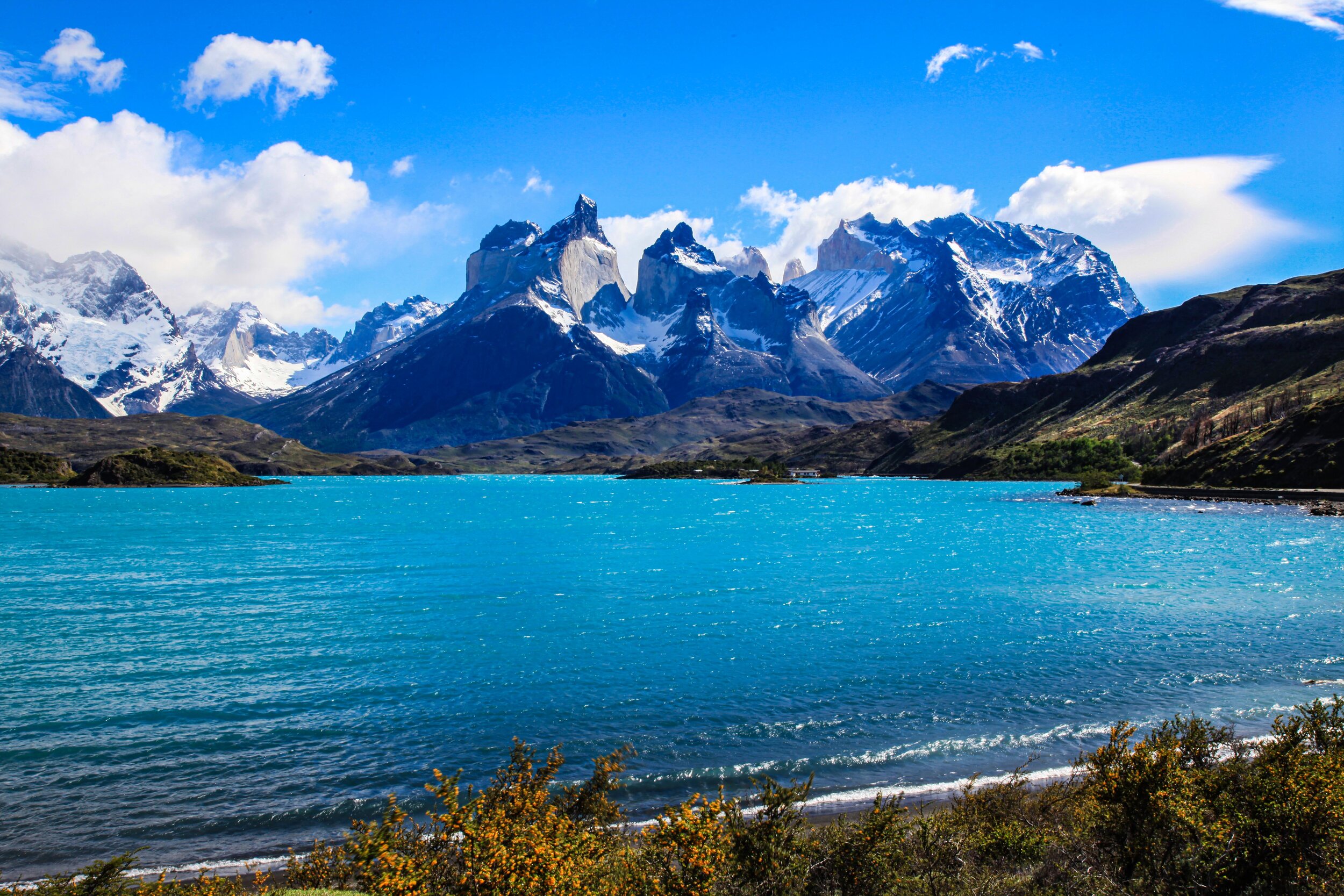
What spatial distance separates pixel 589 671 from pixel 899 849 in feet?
74.6

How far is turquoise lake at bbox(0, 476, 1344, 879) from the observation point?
80.0 ft

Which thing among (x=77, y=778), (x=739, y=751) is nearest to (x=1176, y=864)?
(x=739, y=751)

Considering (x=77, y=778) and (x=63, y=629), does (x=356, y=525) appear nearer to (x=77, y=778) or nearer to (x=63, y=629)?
(x=63, y=629)

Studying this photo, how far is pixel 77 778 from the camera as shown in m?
24.7

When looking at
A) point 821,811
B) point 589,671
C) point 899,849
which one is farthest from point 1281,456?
point 899,849

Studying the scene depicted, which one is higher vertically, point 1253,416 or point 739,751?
point 1253,416

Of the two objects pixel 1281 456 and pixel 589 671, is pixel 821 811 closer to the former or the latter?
pixel 589 671

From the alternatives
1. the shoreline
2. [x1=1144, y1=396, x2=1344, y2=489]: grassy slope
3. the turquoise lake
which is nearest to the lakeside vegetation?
the shoreline

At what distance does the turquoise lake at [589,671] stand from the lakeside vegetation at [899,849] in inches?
245

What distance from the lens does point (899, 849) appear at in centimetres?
1645

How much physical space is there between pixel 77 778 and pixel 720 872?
2196 centimetres

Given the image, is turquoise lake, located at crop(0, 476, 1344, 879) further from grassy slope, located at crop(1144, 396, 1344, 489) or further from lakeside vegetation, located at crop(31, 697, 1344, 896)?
grassy slope, located at crop(1144, 396, 1344, 489)

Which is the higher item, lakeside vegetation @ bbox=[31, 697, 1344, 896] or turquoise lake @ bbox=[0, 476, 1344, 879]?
lakeside vegetation @ bbox=[31, 697, 1344, 896]

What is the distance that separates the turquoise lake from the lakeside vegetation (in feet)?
20.4
